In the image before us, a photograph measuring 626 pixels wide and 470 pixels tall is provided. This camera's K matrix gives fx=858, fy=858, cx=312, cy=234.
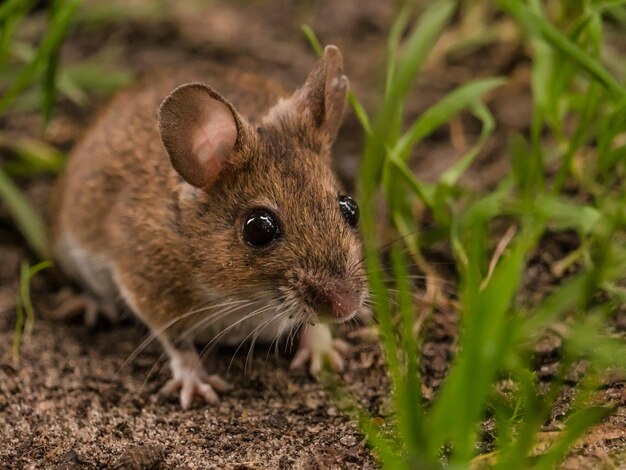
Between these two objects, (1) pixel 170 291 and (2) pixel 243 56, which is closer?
(1) pixel 170 291

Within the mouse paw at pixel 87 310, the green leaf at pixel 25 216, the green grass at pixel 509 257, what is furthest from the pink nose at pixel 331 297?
the green leaf at pixel 25 216

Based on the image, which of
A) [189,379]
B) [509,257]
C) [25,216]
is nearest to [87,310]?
[25,216]

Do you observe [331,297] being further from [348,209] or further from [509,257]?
[509,257]

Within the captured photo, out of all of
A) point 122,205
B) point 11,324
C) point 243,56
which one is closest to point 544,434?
point 122,205

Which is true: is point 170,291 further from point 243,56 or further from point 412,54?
point 243,56

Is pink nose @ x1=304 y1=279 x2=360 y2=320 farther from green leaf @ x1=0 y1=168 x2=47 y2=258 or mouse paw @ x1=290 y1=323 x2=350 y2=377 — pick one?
green leaf @ x1=0 y1=168 x2=47 y2=258

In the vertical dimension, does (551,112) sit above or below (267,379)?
above

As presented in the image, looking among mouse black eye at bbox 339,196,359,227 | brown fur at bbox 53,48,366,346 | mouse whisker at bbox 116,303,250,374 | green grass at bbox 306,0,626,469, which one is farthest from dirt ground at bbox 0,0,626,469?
mouse black eye at bbox 339,196,359,227
